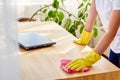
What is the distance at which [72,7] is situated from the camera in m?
2.92

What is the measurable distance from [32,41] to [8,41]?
2.17ft

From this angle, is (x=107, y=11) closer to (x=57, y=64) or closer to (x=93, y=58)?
(x=93, y=58)

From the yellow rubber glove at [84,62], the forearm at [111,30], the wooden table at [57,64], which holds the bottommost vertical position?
the wooden table at [57,64]

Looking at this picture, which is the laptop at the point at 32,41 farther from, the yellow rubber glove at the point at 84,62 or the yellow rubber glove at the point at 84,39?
the yellow rubber glove at the point at 84,62

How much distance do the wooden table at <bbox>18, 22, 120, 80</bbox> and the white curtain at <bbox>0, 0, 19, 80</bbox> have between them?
1.00 ft

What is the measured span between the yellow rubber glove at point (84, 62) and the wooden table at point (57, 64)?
0.10 ft

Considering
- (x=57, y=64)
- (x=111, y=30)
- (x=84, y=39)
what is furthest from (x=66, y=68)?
(x=84, y=39)

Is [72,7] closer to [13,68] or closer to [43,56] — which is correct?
[43,56]

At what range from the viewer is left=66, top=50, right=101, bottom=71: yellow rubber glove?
1011 mm

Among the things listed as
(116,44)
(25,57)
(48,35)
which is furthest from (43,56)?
(116,44)

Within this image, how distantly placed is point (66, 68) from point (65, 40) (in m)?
0.41

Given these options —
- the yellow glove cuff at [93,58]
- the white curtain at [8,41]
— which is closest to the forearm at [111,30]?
the yellow glove cuff at [93,58]

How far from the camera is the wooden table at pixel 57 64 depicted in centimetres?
96

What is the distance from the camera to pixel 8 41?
0.60 m
